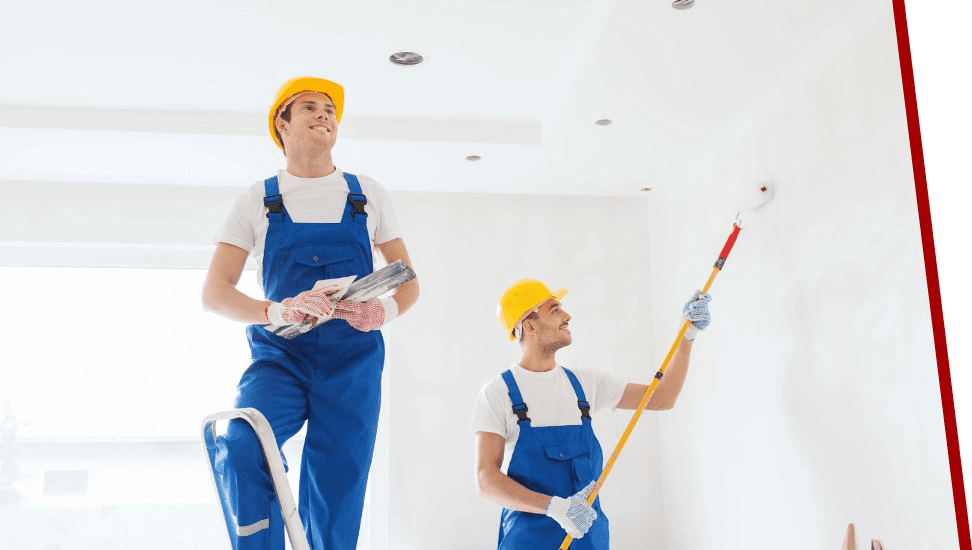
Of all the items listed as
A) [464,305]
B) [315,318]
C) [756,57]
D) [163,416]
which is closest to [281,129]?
[315,318]

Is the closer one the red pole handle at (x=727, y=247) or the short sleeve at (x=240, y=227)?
the short sleeve at (x=240, y=227)

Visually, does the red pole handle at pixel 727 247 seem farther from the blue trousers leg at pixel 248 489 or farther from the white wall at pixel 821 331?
the blue trousers leg at pixel 248 489

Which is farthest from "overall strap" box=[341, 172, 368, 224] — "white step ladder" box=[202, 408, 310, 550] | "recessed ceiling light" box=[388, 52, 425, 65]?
"recessed ceiling light" box=[388, 52, 425, 65]

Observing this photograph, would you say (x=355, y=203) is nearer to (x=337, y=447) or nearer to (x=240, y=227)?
(x=240, y=227)

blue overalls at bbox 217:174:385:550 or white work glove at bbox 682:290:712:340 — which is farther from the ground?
white work glove at bbox 682:290:712:340

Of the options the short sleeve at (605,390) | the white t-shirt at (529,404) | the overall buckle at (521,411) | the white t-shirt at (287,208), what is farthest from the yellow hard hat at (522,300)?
the white t-shirt at (287,208)

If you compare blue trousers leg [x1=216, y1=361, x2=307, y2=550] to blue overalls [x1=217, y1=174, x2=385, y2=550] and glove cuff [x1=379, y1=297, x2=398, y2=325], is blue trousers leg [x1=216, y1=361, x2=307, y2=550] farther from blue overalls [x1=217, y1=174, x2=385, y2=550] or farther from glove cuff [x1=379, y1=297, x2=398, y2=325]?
glove cuff [x1=379, y1=297, x2=398, y2=325]

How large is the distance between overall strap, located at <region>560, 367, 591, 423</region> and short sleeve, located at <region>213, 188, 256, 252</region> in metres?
1.52

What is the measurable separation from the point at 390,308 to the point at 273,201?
0.42 m

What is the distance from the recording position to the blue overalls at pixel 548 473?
2.77 meters

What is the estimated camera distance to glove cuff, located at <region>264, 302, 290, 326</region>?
1.78 m

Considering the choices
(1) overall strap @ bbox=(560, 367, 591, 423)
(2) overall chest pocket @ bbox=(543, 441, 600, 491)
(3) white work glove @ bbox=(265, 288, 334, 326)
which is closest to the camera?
(3) white work glove @ bbox=(265, 288, 334, 326)

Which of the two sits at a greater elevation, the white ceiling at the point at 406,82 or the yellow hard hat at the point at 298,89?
the white ceiling at the point at 406,82

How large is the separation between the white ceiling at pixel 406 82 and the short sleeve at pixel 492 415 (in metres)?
1.41
